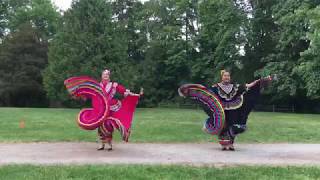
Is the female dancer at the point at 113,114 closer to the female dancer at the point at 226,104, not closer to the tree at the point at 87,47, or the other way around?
the female dancer at the point at 226,104

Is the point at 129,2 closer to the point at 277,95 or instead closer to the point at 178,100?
the point at 178,100

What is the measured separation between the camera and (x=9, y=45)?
190ft

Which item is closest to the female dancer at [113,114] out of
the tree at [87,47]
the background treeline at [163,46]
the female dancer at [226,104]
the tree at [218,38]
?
the female dancer at [226,104]

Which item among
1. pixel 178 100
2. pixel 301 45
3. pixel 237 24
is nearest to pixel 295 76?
pixel 301 45

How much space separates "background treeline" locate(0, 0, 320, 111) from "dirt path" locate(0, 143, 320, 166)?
2071 cm

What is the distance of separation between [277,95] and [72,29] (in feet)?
73.1

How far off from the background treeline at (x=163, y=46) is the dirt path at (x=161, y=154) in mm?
20708

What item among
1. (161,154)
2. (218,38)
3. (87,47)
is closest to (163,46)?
(218,38)


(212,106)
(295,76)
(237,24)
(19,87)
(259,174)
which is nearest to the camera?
(259,174)

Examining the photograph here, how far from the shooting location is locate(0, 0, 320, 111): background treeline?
40969 mm

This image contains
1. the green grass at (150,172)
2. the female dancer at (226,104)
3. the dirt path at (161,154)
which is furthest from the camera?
the female dancer at (226,104)

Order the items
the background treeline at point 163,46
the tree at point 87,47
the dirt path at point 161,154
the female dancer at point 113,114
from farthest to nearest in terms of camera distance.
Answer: the background treeline at point 163,46
the tree at point 87,47
the female dancer at point 113,114
the dirt path at point 161,154

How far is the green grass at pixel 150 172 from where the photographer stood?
9117mm

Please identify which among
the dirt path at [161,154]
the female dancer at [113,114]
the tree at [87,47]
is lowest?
the dirt path at [161,154]
